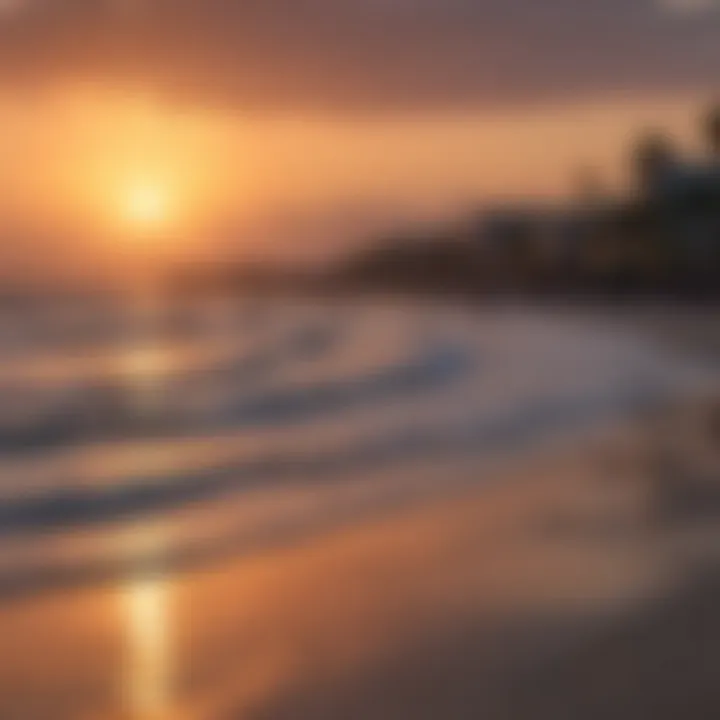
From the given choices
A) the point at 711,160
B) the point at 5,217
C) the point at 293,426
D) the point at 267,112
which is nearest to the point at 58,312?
the point at 5,217

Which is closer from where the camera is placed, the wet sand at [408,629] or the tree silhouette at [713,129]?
the wet sand at [408,629]

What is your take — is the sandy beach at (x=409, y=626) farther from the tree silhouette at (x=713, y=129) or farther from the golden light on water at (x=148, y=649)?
the tree silhouette at (x=713, y=129)

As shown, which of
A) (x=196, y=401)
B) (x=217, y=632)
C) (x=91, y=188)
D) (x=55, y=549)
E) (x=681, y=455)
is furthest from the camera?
(x=91, y=188)

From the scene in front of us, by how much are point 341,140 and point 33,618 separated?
0.70 meters

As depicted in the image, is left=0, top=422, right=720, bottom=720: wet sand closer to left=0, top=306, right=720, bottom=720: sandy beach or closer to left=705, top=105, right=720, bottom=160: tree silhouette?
left=0, top=306, right=720, bottom=720: sandy beach

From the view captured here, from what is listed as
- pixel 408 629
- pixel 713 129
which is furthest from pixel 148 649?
pixel 713 129

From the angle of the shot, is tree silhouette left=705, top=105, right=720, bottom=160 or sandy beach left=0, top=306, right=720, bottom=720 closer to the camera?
sandy beach left=0, top=306, right=720, bottom=720

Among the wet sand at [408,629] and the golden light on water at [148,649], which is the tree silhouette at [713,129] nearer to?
the wet sand at [408,629]

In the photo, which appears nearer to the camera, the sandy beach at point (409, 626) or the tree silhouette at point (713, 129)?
the sandy beach at point (409, 626)

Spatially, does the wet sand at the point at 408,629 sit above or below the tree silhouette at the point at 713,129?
below

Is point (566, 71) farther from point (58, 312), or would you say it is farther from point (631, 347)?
point (58, 312)

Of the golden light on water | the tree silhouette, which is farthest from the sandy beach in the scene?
the tree silhouette

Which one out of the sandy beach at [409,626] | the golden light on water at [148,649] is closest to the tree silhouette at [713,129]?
the sandy beach at [409,626]

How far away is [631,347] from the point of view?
1.11 meters
